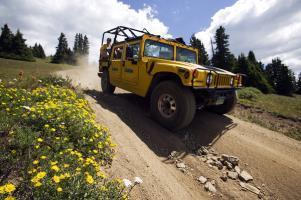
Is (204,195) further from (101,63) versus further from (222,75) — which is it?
(101,63)

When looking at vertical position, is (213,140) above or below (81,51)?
below

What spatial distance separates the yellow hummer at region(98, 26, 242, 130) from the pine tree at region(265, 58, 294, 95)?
47429mm

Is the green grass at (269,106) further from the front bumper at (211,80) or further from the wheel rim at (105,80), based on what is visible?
the wheel rim at (105,80)

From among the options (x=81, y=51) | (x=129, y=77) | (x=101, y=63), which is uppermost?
(x=81, y=51)

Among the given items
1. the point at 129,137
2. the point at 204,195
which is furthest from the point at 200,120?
the point at 204,195

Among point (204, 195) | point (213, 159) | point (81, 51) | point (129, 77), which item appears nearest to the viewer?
point (204, 195)

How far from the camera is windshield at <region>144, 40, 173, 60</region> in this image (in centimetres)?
564

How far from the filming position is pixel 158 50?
5.86 metres

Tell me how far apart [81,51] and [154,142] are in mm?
77763

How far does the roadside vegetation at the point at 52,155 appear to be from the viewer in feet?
6.30

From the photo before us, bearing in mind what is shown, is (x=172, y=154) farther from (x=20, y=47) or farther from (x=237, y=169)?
(x=20, y=47)

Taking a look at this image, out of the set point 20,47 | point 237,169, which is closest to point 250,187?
point 237,169

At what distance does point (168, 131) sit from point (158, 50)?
2.57 m

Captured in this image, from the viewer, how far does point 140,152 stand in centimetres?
366
